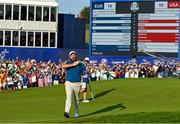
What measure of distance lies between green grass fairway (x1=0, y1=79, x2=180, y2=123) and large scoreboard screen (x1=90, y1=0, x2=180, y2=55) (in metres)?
9.54

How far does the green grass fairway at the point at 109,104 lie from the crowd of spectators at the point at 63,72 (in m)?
7.27

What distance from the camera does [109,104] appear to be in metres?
20.5

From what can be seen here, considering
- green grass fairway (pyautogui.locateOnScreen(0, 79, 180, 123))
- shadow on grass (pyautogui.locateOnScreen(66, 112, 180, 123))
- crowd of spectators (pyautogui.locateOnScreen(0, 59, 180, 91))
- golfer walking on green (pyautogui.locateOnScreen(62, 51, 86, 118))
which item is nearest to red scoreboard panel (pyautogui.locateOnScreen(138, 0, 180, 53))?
crowd of spectators (pyautogui.locateOnScreen(0, 59, 180, 91))

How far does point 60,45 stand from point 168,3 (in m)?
22.9

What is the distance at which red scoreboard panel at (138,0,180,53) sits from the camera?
36.1 m

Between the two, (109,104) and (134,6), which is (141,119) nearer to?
(109,104)

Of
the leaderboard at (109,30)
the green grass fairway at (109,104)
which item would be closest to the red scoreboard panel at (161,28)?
the leaderboard at (109,30)

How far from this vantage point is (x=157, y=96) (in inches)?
879

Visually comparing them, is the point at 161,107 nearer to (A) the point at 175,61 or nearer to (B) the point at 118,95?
(B) the point at 118,95

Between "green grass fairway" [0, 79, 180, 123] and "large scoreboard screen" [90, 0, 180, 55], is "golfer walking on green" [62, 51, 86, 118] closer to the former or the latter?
"green grass fairway" [0, 79, 180, 123]

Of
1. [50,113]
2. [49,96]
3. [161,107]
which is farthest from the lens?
[49,96]

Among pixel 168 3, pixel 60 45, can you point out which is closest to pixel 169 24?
pixel 168 3

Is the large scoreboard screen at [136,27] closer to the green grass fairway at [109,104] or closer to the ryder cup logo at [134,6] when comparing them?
the ryder cup logo at [134,6]

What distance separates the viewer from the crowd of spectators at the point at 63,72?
34344mm
